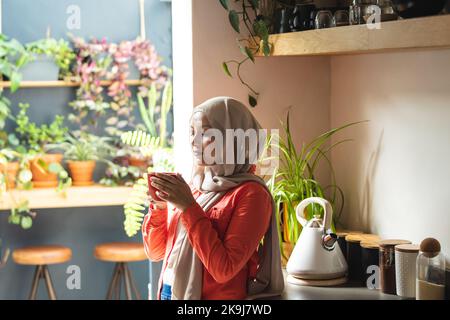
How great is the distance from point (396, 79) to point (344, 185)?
1.71ft

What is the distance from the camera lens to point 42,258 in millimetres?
4738

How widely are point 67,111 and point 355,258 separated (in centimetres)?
282

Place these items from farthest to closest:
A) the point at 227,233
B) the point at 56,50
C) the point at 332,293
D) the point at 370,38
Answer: the point at 56,50 < the point at 332,293 < the point at 227,233 < the point at 370,38

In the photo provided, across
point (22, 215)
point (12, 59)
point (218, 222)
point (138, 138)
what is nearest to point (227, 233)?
point (218, 222)

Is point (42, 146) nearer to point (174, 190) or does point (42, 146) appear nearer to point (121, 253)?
Result: point (121, 253)

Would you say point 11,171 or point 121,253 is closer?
point 11,171

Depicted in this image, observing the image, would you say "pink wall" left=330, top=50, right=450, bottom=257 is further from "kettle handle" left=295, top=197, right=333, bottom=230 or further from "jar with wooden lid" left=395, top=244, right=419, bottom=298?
"kettle handle" left=295, top=197, right=333, bottom=230

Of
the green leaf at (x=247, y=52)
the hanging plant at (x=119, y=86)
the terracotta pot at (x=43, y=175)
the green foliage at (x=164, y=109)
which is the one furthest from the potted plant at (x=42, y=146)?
the green leaf at (x=247, y=52)

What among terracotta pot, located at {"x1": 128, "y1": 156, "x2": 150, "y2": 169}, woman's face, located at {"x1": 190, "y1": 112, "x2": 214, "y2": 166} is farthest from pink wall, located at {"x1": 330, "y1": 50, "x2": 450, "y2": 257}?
terracotta pot, located at {"x1": 128, "y1": 156, "x2": 150, "y2": 169}

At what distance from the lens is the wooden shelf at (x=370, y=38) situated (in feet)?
6.14

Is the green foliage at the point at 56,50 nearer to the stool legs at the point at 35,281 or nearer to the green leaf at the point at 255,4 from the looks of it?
the stool legs at the point at 35,281

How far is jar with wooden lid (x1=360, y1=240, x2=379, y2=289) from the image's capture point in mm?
2605

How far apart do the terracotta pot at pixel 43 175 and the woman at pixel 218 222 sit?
98.3 inches
